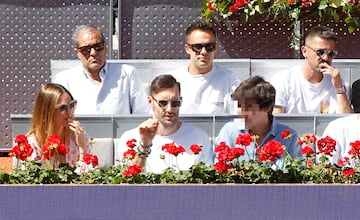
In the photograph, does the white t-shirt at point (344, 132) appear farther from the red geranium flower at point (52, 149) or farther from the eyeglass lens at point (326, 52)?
the red geranium flower at point (52, 149)

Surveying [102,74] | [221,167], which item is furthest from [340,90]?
[221,167]

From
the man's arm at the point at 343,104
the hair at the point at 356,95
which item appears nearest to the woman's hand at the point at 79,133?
the man's arm at the point at 343,104

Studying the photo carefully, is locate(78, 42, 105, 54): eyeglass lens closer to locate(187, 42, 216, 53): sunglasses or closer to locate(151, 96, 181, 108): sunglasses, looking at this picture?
locate(187, 42, 216, 53): sunglasses

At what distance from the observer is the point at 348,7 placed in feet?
23.8

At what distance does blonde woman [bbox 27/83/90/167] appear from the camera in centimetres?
505

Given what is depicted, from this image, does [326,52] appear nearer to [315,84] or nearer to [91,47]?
[315,84]

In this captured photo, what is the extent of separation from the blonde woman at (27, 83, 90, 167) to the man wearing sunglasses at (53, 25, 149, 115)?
0.97 metres

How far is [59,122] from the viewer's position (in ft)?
16.8

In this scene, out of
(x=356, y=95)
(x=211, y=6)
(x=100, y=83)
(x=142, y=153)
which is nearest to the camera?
(x=142, y=153)

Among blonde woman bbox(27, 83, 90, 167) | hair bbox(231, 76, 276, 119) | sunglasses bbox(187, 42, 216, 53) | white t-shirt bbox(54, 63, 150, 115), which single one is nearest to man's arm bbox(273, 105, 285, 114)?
sunglasses bbox(187, 42, 216, 53)

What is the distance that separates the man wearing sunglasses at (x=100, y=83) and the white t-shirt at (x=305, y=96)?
0.87 m

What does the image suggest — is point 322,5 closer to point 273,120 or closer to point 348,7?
point 348,7

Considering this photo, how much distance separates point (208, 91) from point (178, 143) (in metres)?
1.10
